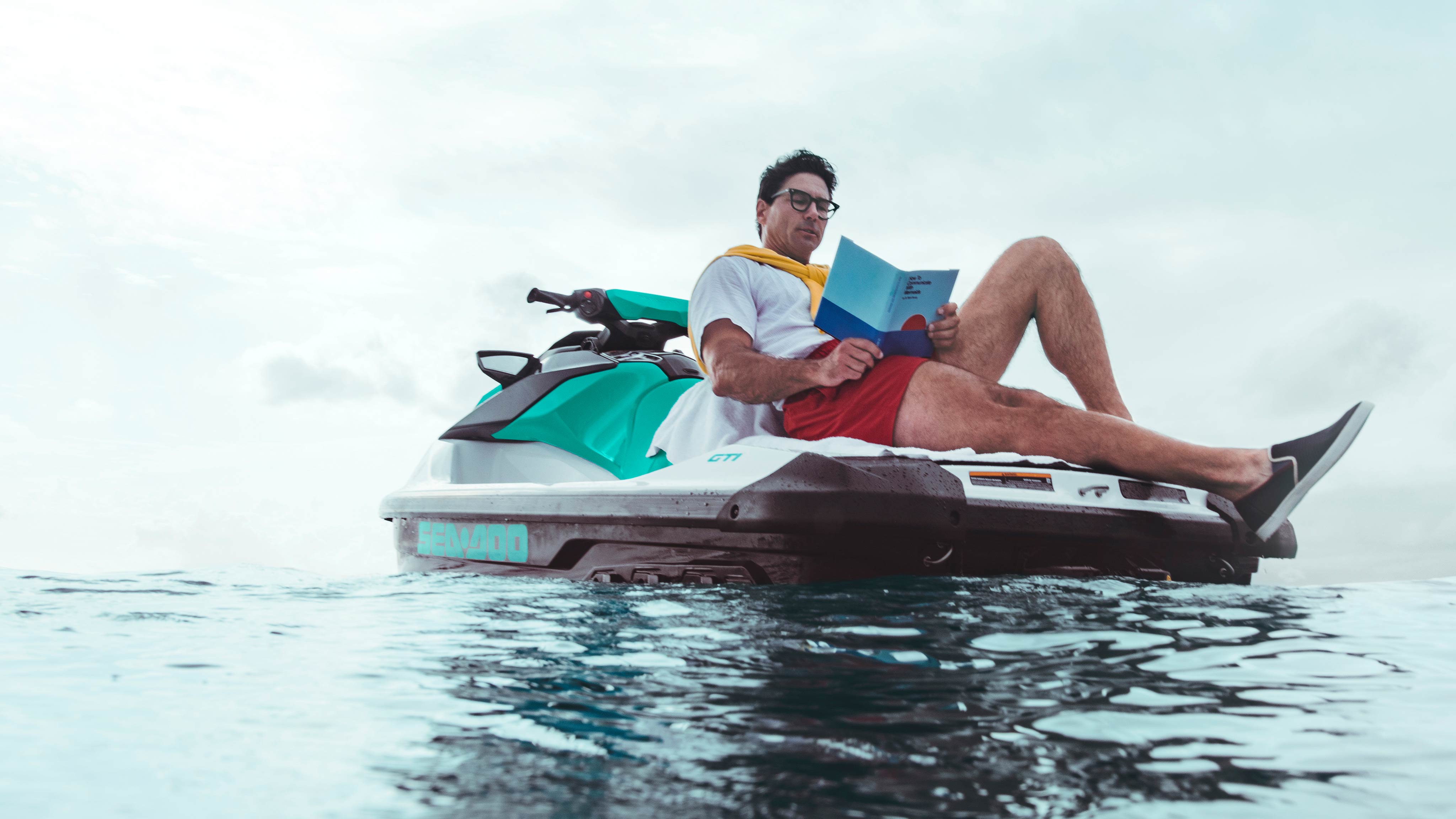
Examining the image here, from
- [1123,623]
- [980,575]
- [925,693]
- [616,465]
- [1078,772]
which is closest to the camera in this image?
[1078,772]

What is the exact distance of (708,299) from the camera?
2988 millimetres

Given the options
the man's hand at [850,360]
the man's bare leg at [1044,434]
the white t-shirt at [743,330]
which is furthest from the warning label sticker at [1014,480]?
the white t-shirt at [743,330]

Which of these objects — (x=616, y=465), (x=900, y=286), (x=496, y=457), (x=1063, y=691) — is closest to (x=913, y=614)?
(x=1063, y=691)

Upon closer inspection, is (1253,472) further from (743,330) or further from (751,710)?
(751,710)

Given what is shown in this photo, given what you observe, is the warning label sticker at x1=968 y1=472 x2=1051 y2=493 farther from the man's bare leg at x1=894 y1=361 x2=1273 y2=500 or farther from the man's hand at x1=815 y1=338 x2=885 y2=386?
the man's hand at x1=815 y1=338 x2=885 y2=386

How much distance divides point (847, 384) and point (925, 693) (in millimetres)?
1589

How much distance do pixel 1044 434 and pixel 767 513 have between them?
950 millimetres

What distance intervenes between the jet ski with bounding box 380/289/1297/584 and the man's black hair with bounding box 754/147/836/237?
814 millimetres

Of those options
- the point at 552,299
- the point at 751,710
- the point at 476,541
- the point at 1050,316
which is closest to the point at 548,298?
the point at 552,299

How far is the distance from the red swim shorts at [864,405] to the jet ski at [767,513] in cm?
34

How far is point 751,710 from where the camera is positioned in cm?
124

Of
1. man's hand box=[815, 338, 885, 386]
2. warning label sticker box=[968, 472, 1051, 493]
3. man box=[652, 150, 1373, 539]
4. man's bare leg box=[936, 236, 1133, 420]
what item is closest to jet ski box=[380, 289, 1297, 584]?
warning label sticker box=[968, 472, 1051, 493]

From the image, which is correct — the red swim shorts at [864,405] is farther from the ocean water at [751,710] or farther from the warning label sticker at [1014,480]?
the ocean water at [751,710]

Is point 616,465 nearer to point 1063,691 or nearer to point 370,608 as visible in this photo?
point 370,608
